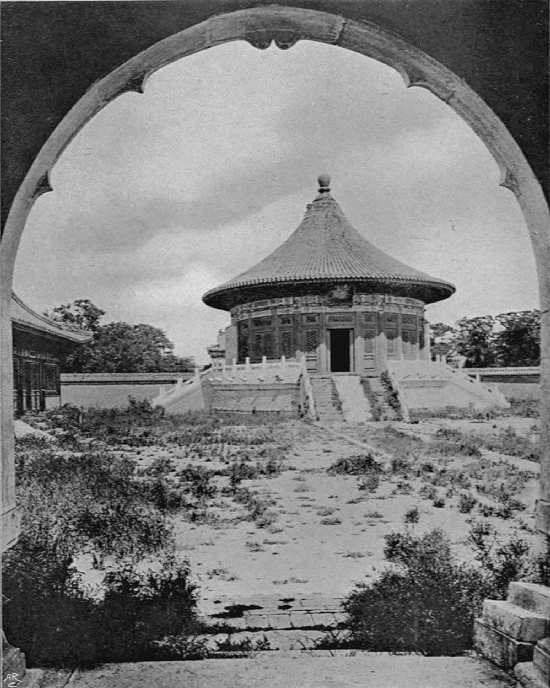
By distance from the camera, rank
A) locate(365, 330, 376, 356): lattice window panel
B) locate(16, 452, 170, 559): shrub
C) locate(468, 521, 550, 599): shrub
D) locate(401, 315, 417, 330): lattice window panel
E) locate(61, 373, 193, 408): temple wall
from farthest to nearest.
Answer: locate(365, 330, 376, 356): lattice window panel < locate(401, 315, 417, 330): lattice window panel < locate(61, 373, 193, 408): temple wall < locate(16, 452, 170, 559): shrub < locate(468, 521, 550, 599): shrub

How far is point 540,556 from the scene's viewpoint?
12.5 feet

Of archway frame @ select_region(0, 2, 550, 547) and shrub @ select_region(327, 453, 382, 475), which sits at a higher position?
archway frame @ select_region(0, 2, 550, 547)

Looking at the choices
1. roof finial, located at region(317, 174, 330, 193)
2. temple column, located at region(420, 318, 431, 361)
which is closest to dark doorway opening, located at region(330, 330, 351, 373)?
temple column, located at region(420, 318, 431, 361)

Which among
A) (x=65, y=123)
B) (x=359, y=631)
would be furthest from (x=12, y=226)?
(x=359, y=631)

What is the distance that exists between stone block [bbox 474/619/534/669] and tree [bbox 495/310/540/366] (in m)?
2.11

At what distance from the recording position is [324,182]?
511 cm

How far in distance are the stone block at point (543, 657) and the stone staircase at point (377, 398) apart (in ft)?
10.5

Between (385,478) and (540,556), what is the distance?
172 cm

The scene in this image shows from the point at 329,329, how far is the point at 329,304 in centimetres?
75

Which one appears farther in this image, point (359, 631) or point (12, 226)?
point (359, 631)

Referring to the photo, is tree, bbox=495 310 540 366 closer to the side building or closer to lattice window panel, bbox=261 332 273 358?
lattice window panel, bbox=261 332 273 358

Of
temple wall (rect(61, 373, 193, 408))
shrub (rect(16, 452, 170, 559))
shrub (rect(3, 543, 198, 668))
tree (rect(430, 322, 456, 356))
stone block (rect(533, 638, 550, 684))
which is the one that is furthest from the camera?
tree (rect(430, 322, 456, 356))

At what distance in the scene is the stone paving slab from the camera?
3.64 meters

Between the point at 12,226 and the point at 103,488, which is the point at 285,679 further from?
the point at 12,226
